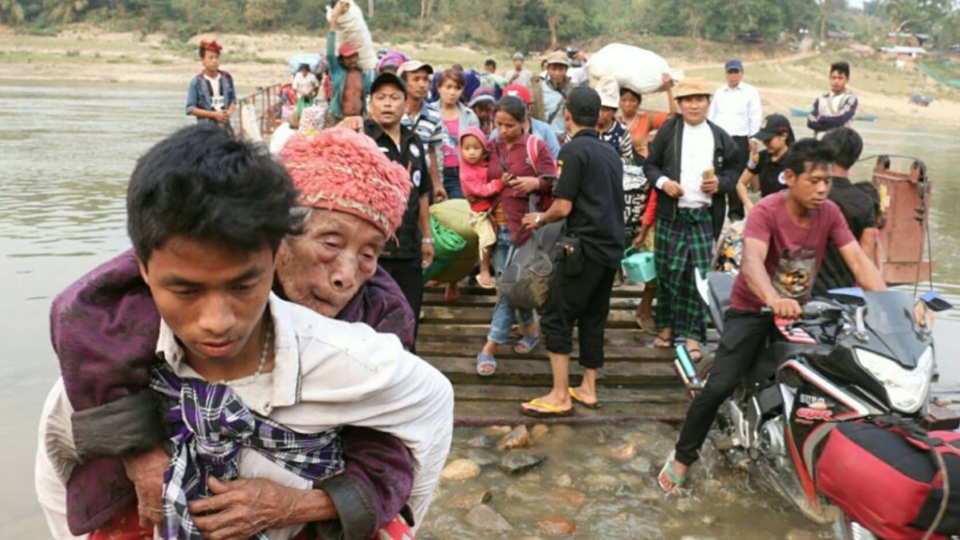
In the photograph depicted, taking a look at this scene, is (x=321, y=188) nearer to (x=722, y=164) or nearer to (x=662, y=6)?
(x=722, y=164)

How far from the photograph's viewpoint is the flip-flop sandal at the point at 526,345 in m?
5.62

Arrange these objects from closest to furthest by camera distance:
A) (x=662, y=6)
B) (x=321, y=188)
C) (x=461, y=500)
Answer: (x=321, y=188), (x=461, y=500), (x=662, y=6)

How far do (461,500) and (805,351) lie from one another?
172 centimetres

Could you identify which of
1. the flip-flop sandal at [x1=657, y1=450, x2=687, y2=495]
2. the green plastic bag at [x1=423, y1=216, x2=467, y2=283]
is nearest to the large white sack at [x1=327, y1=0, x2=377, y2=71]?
the green plastic bag at [x1=423, y1=216, x2=467, y2=283]

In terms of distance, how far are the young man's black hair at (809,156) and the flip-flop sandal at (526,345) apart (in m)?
2.36

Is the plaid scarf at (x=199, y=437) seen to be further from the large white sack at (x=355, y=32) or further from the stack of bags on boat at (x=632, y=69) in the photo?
the stack of bags on boat at (x=632, y=69)

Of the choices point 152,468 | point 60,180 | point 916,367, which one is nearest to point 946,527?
point 916,367

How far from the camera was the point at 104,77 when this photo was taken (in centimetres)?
3869

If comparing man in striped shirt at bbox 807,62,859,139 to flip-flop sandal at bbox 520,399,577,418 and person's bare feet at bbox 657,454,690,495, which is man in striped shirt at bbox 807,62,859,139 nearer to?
flip-flop sandal at bbox 520,399,577,418

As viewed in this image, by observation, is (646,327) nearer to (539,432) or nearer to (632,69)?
(539,432)

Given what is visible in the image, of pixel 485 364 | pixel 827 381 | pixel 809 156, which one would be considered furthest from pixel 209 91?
pixel 827 381

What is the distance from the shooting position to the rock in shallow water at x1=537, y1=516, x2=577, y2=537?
373 centimetres

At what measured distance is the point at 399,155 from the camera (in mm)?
4277

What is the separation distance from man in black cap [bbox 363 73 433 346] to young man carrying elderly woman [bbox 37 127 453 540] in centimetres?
276
